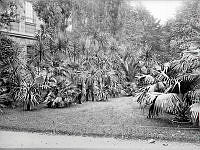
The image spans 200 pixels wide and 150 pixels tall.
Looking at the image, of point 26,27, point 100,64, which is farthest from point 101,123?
point 26,27

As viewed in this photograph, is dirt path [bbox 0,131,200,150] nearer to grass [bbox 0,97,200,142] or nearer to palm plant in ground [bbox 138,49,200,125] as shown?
grass [bbox 0,97,200,142]

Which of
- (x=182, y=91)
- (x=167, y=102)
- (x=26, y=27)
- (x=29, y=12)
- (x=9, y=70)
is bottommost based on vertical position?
(x=167, y=102)

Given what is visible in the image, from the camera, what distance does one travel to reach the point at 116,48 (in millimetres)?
18344

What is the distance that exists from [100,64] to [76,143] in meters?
9.59

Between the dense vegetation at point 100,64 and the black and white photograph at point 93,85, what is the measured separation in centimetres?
3

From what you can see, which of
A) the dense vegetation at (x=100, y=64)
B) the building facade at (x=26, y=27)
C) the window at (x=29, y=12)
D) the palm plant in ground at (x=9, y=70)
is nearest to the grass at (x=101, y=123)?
the dense vegetation at (x=100, y=64)

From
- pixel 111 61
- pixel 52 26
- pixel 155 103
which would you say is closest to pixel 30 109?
pixel 155 103

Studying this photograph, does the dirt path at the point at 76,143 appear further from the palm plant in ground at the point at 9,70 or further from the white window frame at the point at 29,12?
the white window frame at the point at 29,12

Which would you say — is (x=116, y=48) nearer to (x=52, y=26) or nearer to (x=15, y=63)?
(x=52, y=26)

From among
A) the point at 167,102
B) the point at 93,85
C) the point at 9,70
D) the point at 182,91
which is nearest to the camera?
the point at 167,102

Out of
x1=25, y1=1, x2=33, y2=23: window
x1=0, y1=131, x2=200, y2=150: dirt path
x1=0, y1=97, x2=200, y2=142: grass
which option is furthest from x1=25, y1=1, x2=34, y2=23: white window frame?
x1=0, y1=131, x2=200, y2=150: dirt path

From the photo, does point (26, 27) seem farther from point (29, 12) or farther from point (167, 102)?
point (167, 102)

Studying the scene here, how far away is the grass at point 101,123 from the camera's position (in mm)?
6664

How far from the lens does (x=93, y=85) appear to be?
1323cm
